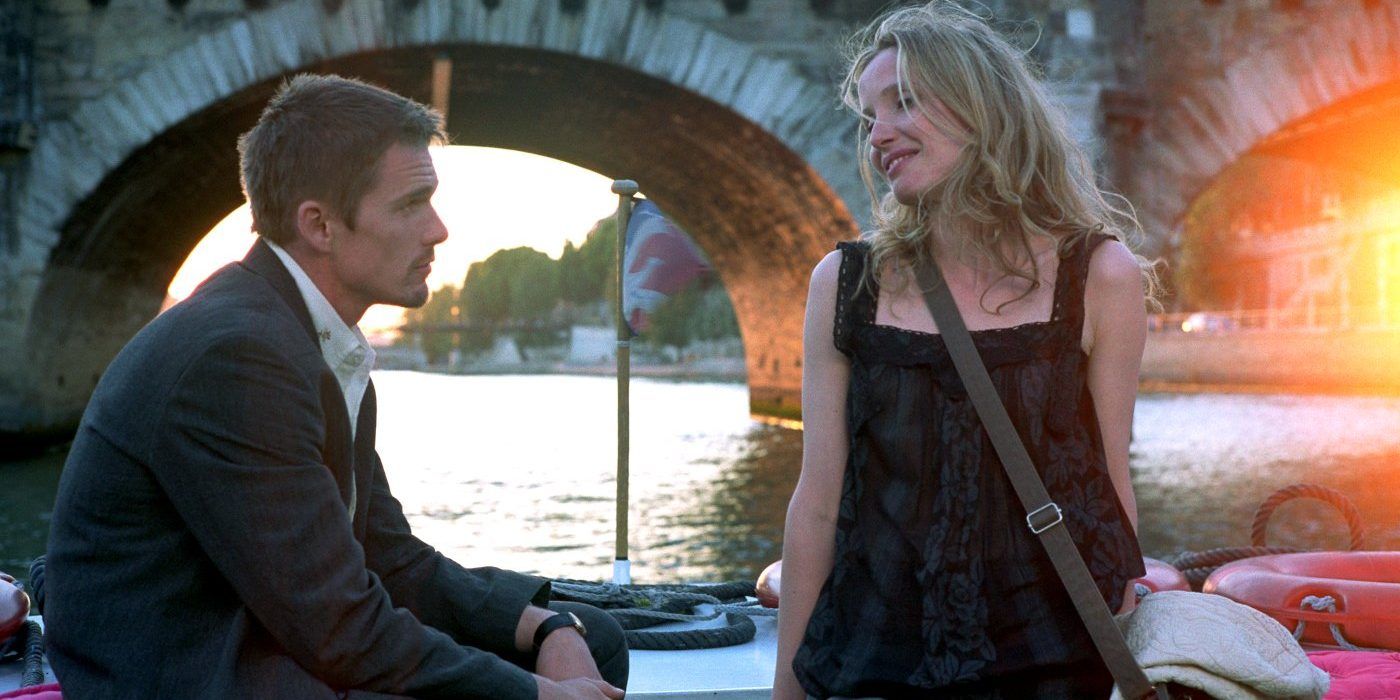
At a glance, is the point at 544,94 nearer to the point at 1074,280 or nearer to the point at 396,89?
the point at 396,89

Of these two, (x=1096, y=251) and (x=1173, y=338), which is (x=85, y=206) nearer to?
(x=1096, y=251)

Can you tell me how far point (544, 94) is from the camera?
12930 millimetres

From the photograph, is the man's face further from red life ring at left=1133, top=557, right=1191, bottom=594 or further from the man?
red life ring at left=1133, top=557, right=1191, bottom=594

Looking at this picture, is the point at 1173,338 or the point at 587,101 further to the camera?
the point at 1173,338

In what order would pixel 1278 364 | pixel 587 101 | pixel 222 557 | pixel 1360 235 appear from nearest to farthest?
pixel 222 557
pixel 587 101
pixel 1278 364
pixel 1360 235

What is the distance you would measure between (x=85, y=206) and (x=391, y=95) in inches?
422

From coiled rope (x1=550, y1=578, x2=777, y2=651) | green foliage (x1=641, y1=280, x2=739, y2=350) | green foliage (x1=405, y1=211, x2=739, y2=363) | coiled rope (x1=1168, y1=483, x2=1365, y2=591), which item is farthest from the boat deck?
green foliage (x1=405, y1=211, x2=739, y2=363)

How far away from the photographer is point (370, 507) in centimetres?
200

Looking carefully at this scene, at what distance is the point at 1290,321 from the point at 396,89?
24.5 metres

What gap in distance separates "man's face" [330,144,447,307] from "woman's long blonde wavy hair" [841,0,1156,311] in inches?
22.1

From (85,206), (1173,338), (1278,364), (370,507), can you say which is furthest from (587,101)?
(1173,338)

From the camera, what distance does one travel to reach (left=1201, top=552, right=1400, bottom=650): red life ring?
2896 mm

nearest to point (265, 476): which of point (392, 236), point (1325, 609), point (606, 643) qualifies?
point (392, 236)

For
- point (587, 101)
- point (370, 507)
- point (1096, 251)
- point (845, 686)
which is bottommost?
point (845, 686)
